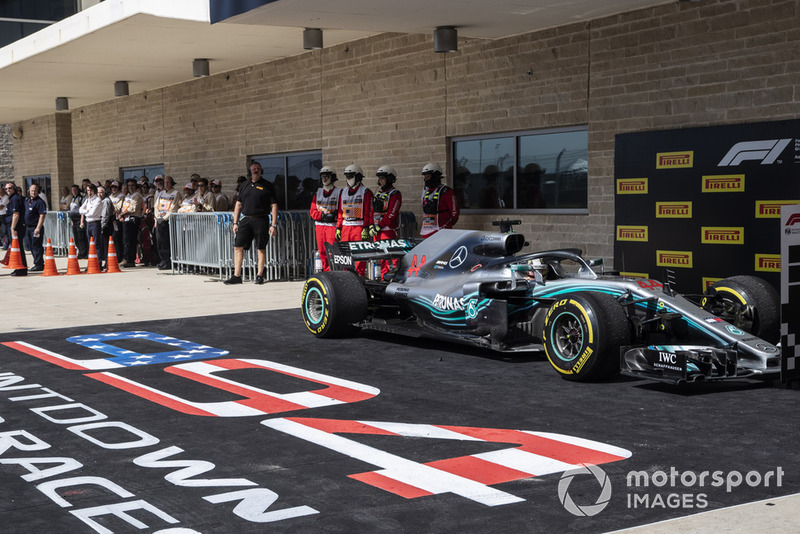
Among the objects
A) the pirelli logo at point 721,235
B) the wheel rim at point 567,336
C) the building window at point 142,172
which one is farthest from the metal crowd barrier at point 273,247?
the wheel rim at point 567,336

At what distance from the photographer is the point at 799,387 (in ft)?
24.6

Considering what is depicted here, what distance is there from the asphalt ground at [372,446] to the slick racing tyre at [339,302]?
809mm

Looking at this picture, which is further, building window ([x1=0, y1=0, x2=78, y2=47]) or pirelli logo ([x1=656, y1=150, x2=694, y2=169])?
building window ([x1=0, y1=0, x2=78, y2=47])

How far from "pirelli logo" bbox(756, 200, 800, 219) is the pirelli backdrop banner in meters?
0.01

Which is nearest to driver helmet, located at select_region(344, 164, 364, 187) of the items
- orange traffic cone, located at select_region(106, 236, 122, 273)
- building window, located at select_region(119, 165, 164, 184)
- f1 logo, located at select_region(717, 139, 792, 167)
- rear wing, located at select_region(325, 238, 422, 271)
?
rear wing, located at select_region(325, 238, 422, 271)

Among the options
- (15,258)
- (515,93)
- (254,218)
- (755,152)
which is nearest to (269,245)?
(254,218)

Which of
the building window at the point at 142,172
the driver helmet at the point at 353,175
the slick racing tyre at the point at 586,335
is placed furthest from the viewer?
the building window at the point at 142,172

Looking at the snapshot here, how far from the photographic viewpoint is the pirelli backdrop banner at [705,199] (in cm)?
1120

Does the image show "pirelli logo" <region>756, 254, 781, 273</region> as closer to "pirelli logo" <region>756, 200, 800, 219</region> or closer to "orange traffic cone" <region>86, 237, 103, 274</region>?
"pirelli logo" <region>756, 200, 800, 219</region>

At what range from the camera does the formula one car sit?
739cm

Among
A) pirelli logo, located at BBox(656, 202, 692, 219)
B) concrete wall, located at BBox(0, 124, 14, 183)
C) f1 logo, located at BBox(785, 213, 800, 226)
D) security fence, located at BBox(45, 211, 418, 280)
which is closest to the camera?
f1 logo, located at BBox(785, 213, 800, 226)

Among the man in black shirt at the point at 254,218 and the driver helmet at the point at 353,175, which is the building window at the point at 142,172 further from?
the driver helmet at the point at 353,175

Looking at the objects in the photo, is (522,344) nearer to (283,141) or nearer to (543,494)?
(543,494)

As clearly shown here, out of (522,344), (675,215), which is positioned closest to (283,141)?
(675,215)
